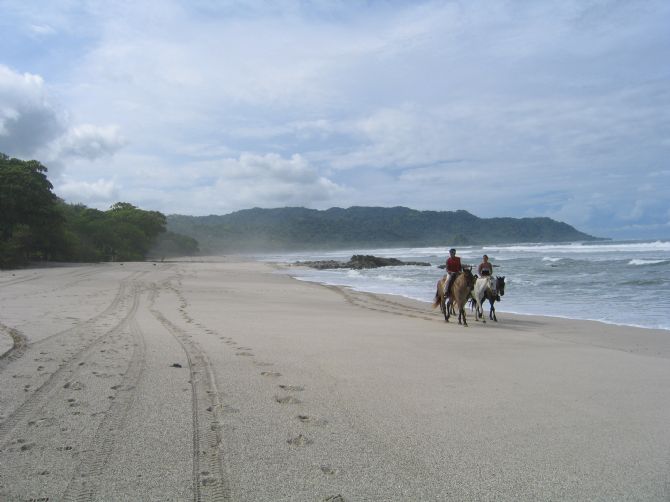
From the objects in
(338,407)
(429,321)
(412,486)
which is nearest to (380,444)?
(412,486)

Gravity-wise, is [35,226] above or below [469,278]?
above

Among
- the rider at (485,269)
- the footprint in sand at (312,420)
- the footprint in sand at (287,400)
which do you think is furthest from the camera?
the rider at (485,269)

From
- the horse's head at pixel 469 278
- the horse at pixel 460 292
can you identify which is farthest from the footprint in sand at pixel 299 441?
the horse's head at pixel 469 278

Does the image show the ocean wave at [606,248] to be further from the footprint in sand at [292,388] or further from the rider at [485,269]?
the footprint in sand at [292,388]

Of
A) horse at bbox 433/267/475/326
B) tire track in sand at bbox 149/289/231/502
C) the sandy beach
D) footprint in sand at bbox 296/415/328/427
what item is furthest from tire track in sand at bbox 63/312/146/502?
horse at bbox 433/267/475/326

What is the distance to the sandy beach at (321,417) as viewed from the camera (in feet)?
10.5

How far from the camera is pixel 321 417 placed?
439 centimetres

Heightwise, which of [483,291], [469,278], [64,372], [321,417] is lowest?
[321,417]

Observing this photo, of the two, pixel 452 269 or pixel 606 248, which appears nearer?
pixel 452 269

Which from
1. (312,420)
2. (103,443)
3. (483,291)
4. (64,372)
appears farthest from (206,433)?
(483,291)

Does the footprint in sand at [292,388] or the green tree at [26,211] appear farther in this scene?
the green tree at [26,211]

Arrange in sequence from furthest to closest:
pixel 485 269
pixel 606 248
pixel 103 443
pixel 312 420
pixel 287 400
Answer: pixel 606 248, pixel 485 269, pixel 287 400, pixel 312 420, pixel 103 443

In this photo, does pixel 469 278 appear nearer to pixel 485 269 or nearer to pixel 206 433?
pixel 485 269

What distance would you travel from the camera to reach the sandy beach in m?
3.20
